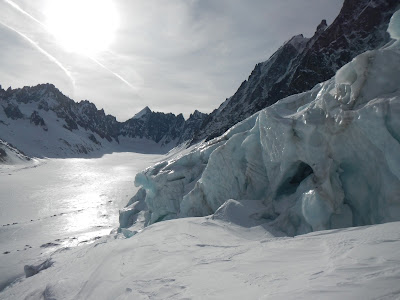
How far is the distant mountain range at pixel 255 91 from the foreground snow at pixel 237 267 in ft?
163

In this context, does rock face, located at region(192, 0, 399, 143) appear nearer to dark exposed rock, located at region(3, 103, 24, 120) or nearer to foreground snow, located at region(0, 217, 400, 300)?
foreground snow, located at region(0, 217, 400, 300)

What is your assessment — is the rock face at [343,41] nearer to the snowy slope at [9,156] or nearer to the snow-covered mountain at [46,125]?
the snowy slope at [9,156]

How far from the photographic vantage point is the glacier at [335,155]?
7.45 meters

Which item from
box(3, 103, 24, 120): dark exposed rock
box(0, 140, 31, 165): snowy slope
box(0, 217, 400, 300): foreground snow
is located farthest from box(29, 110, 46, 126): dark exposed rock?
box(0, 217, 400, 300): foreground snow

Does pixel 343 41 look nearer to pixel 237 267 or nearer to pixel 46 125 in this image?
pixel 237 267

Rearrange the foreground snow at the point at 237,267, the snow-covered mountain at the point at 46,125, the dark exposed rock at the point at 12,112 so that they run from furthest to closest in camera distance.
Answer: the dark exposed rock at the point at 12,112 < the snow-covered mountain at the point at 46,125 < the foreground snow at the point at 237,267

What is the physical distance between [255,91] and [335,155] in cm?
7469

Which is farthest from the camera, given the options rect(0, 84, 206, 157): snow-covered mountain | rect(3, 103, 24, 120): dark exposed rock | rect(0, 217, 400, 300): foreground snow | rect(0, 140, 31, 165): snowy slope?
rect(3, 103, 24, 120): dark exposed rock

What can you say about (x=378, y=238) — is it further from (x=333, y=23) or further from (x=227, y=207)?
(x=333, y=23)

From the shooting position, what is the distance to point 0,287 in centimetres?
1412

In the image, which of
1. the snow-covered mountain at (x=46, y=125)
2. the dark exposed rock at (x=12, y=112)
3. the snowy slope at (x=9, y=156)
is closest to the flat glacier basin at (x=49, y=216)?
the snowy slope at (x=9, y=156)

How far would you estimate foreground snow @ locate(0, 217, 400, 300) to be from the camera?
3.84 meters

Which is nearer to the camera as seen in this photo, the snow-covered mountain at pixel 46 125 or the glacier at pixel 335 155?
the glacier at pixel 335 155

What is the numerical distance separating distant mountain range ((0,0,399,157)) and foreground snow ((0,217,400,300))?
4975 centimetres
